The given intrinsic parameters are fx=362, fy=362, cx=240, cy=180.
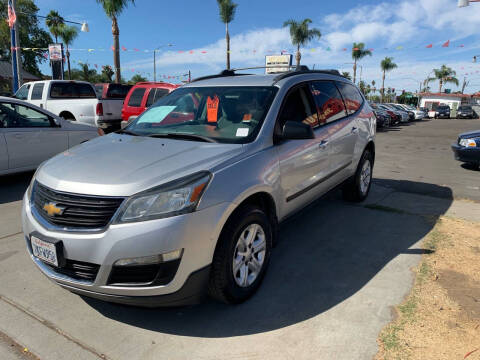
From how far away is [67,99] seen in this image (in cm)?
1107

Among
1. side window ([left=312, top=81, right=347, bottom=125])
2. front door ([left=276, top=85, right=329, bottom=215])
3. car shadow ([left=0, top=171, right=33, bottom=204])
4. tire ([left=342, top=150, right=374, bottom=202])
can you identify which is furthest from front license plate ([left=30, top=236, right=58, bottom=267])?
tire ([left=342, top=150, right=374, bottom=202])

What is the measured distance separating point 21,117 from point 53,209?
476 centimetres

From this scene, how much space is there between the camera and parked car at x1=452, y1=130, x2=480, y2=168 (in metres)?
8.17

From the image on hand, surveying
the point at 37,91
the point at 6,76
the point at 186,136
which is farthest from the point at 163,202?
the point at 6,76

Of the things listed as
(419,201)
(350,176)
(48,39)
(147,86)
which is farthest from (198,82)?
(48,39)

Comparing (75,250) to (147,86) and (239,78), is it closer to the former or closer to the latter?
(239,78)

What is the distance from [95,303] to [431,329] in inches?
97.0

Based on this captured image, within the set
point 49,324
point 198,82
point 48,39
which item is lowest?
point 49,324

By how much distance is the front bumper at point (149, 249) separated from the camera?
7.11ft

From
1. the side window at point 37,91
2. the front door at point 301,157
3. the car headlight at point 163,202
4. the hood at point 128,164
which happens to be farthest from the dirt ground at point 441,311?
the side window at point 37,91

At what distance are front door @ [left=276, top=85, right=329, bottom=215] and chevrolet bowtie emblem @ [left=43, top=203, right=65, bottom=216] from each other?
1.72m

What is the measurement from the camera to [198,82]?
13.6 feet

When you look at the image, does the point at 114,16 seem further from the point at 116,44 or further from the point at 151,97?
the point at 151,97

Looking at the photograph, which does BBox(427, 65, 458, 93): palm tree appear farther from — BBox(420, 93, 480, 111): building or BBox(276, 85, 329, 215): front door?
BBox(276, 85, 329, 215): front door
